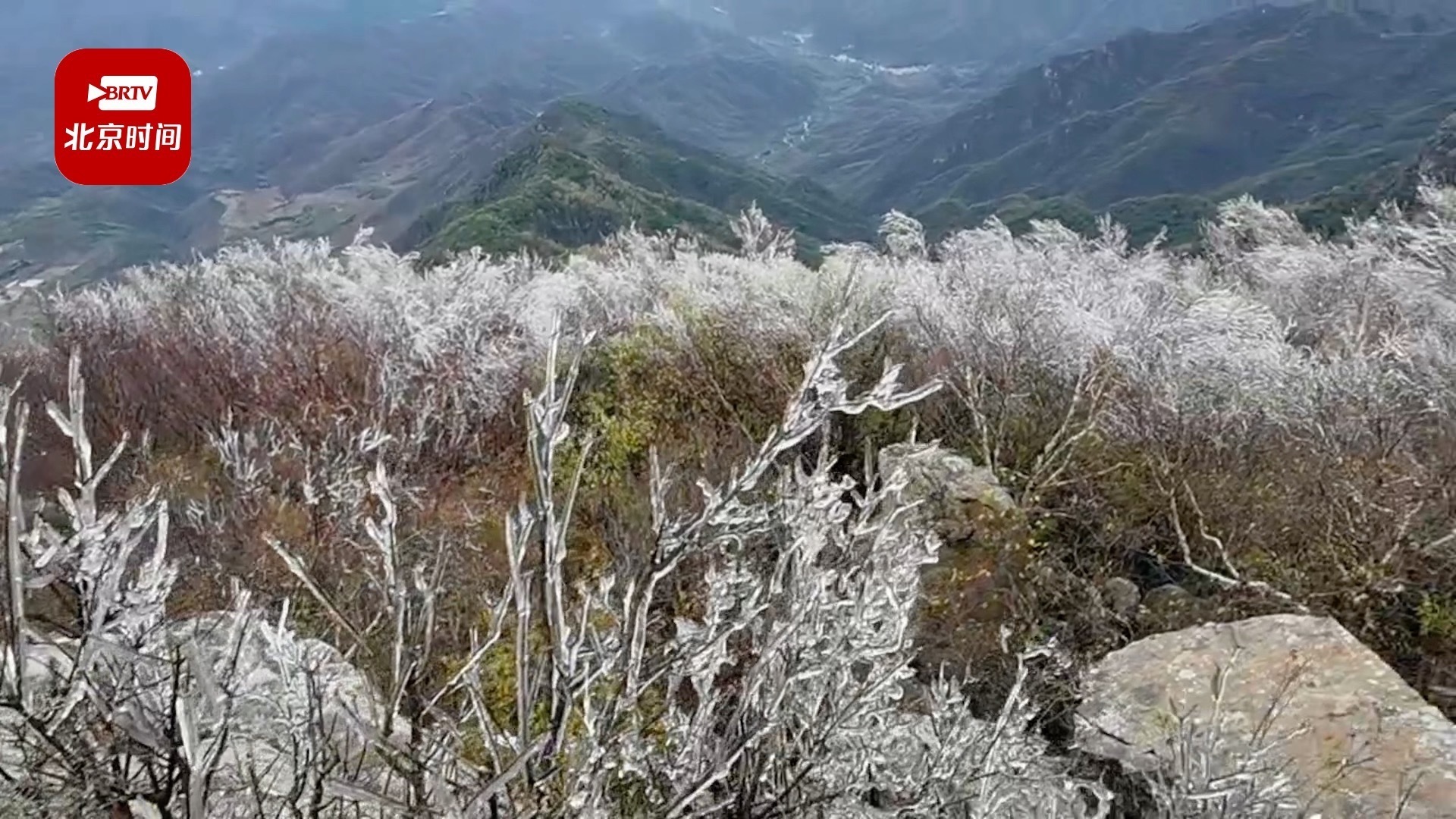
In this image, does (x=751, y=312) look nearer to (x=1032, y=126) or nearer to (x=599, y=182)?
(x=599, y=182)

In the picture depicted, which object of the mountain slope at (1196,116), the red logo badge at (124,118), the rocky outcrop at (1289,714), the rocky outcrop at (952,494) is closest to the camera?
the rocky outcrop at (1289,714)

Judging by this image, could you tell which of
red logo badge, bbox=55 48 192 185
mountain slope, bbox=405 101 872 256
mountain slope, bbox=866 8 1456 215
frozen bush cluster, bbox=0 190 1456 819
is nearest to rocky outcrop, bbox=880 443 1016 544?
frozen bush cluster, bbox=0 190 1456 819

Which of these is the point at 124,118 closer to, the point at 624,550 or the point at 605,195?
the point at 624,550

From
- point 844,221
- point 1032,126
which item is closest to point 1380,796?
point 844,221

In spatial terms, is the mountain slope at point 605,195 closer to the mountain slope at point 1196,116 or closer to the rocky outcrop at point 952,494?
the mountain slope at point 1196,116

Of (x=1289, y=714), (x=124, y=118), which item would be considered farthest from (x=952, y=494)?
(x=124, y=118)

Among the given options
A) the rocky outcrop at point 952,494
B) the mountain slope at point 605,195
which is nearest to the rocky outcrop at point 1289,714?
the rocky outcrop at point 952,494

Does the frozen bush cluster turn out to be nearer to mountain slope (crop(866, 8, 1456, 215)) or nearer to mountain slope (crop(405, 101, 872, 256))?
mountain slope (crop(405, 101, 872, 256))
